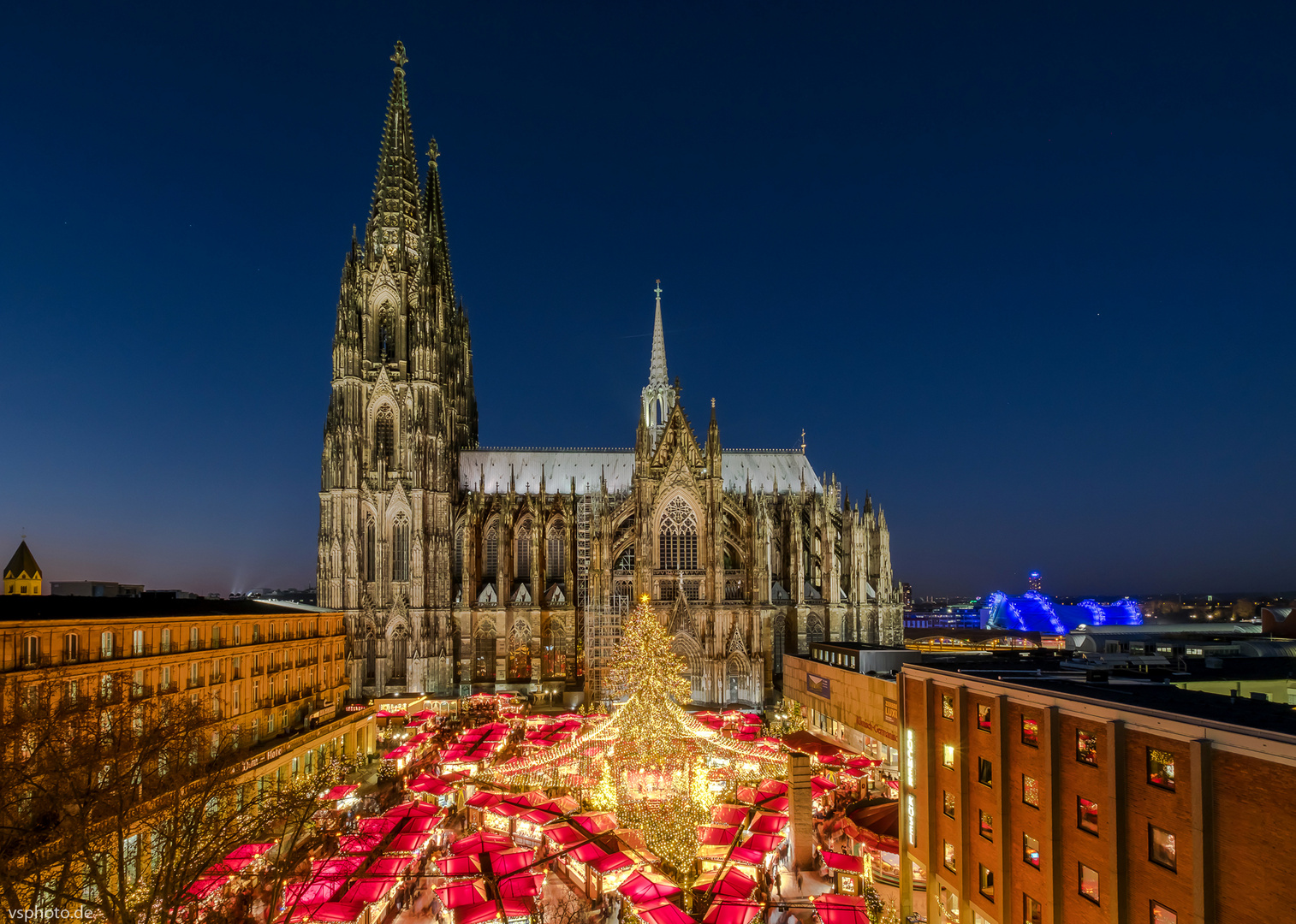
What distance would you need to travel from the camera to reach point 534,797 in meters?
32.1

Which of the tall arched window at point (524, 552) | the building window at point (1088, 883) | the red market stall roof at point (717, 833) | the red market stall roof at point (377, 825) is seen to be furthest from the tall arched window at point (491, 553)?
the building window at point (1088, 883)

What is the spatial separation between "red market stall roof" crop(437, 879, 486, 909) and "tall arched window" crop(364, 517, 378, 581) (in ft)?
132

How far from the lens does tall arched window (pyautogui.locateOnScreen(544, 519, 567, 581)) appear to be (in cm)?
6775

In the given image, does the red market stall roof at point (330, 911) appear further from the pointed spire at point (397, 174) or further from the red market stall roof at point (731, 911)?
the pointed spire at point (397, 174)

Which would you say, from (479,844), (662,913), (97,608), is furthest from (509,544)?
(662,913)

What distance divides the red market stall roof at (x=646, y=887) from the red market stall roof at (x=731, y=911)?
1.35 metres

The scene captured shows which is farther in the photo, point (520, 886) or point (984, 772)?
point (520, 886)

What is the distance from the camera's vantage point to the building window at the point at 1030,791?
2075cm

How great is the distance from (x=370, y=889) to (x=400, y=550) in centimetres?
4011

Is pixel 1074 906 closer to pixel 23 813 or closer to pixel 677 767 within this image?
pixel 677 767

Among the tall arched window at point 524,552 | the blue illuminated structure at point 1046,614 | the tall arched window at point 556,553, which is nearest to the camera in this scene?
the tall arched window at point 524,552

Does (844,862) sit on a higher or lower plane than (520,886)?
lower

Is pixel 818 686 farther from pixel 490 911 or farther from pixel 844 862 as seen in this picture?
pixel 490 911

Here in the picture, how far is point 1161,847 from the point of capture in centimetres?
1691
